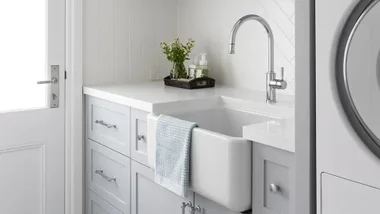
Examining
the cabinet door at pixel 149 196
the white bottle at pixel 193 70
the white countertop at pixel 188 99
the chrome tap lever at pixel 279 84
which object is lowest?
the cabinet door at pixel 149 196

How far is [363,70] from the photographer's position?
0.92 metres

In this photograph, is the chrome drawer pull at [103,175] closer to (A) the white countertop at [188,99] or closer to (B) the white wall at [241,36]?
(A) the white countertop at [188,99]

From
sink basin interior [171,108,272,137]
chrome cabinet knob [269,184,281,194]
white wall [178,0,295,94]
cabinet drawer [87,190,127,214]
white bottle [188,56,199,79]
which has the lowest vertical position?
cabinet drawer [87,190,127,214]

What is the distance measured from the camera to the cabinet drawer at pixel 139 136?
207 cm

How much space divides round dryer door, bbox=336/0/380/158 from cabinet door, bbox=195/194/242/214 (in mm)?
750

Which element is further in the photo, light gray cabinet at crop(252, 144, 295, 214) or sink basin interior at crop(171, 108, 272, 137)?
sink basin interior at crop(171, 108, 272, 137)

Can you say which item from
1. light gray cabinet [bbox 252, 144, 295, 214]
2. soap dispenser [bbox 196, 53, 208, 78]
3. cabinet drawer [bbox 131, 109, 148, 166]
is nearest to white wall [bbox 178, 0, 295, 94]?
soap dispenser [bbox 196, 53, 208, 78]

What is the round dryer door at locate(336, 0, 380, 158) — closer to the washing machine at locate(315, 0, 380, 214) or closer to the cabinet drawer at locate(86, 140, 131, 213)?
the washing machine at locate(315, 0, 380, 214)

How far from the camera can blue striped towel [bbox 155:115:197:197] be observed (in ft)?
5.47

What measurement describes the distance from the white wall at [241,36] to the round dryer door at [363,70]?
1.26 metres

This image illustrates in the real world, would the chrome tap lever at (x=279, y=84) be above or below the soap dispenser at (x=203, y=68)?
below

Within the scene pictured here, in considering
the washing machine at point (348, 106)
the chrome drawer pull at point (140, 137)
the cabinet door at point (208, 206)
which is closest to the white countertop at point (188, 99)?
the chrome drawer pull at point (140, 137)

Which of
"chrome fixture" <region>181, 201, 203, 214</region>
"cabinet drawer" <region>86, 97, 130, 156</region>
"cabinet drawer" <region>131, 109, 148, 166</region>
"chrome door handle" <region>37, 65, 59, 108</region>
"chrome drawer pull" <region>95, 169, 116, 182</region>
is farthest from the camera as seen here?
"chrome door handle" <region>37, 65, 59, 108</region>

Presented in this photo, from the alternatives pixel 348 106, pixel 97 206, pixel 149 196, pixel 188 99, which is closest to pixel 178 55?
pixel 188 99
